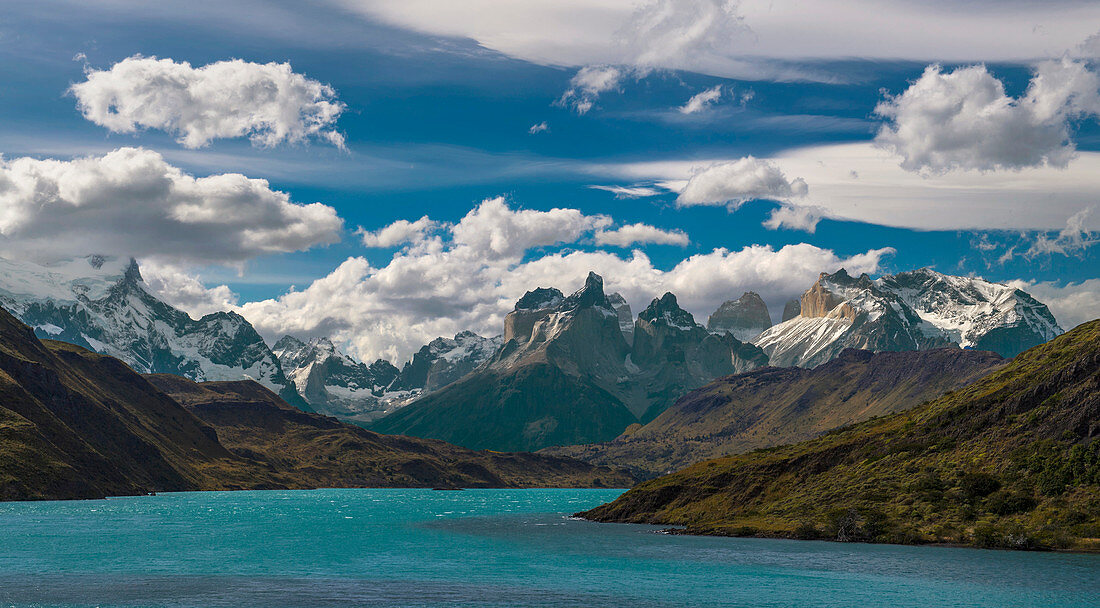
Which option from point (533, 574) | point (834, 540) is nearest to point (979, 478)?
point (834, 540)

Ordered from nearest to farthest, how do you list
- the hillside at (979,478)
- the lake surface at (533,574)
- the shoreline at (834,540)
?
the lake surface at (533,574) < the shoreline at (834,540) < the hillside at (979,478)

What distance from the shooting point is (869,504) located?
171 metres

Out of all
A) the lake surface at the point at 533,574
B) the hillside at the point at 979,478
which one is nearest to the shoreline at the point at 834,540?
the hillside at the point at 979,478

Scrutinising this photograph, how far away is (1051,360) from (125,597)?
6646 inches

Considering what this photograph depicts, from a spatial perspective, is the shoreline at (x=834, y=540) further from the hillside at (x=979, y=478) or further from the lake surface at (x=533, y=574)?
the lake surface at (x=533, y=574)

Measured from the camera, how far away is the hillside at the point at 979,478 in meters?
147

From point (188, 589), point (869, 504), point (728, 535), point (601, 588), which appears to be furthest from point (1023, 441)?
point (188, 589)

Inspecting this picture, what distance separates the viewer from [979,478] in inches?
6250

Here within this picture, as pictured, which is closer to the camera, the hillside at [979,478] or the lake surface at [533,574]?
the lake surface at [533,574]

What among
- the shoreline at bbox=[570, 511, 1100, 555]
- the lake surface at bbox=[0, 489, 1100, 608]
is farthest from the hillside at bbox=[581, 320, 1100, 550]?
the lake surface at bbox=[0, 489, 1100, 608]

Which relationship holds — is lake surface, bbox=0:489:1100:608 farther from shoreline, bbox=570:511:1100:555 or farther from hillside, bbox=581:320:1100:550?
hillside, bbox=581:320:1100:550

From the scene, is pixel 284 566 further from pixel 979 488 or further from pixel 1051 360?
pixel 1051 360

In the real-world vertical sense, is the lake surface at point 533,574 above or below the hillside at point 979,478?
below

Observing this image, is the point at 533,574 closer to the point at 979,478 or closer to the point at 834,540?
the point at 834,540
